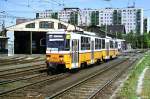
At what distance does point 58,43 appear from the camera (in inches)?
1069

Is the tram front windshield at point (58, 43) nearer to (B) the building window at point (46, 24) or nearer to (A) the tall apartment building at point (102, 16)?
(A) the tall apartment building at point (102, 16)

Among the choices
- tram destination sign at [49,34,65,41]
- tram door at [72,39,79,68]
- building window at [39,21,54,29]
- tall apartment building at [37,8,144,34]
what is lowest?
tram door at [72,39,79,68]

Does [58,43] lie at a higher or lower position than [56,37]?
lower

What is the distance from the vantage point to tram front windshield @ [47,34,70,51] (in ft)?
88.5

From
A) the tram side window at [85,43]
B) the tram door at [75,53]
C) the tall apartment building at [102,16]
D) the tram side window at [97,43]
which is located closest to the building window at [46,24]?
the tall apartment building at [102,16]

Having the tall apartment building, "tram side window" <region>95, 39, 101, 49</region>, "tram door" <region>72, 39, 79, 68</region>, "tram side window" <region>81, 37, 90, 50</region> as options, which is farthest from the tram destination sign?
the tall apartment building

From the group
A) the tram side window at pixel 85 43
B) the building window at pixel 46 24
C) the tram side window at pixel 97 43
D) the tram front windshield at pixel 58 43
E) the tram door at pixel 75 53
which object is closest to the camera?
the tram front windshield at pixel 58 43

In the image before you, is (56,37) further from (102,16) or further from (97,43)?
(102,16)

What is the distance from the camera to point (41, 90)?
693 inches

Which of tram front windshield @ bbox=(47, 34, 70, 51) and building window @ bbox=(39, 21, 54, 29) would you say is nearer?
tram front windshield @ bbox=(47, 34, 70, 51)

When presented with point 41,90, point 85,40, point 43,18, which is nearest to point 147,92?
point 41,90

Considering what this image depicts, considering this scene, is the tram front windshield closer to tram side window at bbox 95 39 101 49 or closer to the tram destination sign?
the tram destination sign

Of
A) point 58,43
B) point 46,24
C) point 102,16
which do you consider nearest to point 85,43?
point 58,43

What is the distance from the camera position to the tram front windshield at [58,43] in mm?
26984
